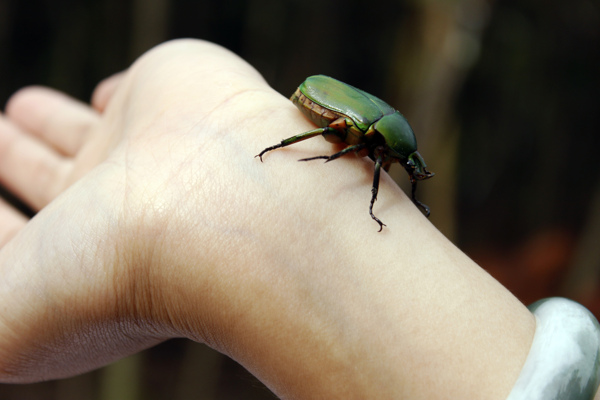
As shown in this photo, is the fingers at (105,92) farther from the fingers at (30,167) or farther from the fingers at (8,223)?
the fingers at (8,223)

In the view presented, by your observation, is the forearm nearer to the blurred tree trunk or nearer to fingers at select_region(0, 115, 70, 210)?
fingers at select_region(0, 115, 70, 210)

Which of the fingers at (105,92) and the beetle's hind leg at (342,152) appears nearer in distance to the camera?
the beetle's hind leg at (342,152)

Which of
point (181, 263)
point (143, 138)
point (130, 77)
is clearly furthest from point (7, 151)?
point (181, 263)

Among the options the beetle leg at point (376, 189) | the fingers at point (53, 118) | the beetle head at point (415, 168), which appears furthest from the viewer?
the fingers at point (53, 118)

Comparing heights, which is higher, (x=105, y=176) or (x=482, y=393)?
(x=105, y=176)

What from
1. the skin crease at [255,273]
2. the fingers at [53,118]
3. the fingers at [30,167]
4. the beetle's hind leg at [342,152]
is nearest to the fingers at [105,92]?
the fingers at [53,118]

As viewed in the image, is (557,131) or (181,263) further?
(557,131)

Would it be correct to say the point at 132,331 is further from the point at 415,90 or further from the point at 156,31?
the point at 415,90
